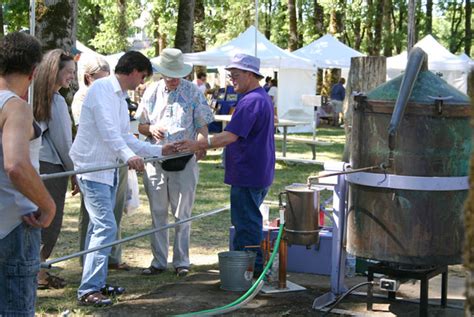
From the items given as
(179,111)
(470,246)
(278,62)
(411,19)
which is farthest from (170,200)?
(278,62)

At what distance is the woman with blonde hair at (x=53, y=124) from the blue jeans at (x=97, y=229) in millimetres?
538

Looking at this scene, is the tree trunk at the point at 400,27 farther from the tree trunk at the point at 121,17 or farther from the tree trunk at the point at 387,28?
the tree trunk at the point at 121,17

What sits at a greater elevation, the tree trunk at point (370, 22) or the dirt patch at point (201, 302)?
the tree trunk at point (370, 22)

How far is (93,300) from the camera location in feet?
19.6

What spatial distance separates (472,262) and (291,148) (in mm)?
19126

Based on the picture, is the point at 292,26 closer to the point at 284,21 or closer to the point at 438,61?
the point at 438,61

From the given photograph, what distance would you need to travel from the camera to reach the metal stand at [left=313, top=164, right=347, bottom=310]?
20.2 ft

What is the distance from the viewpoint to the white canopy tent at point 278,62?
20.7 metres

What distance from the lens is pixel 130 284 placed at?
6809mm

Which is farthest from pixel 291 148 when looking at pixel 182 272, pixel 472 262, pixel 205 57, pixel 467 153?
pixel 472 262

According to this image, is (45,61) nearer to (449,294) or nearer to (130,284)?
(130,284)

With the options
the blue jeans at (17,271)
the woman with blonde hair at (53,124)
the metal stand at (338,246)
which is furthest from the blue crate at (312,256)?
the blue jeans at (17,271)

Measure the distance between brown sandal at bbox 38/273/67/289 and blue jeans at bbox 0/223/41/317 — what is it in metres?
2.88

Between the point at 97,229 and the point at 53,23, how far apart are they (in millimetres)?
5520
